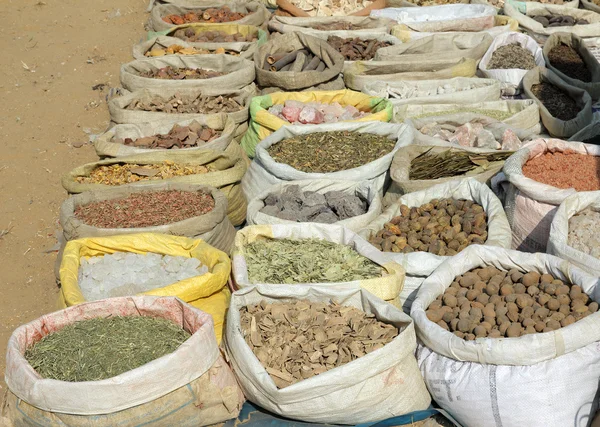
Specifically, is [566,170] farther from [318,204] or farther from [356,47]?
[356,47]

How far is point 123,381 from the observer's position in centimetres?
224

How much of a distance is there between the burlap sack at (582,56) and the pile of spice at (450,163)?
4.18ft

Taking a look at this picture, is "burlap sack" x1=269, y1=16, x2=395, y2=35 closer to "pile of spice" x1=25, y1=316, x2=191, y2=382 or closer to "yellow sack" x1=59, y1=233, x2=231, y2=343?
"yellow sack" x1=59, y1=233, x2=231, y2=343

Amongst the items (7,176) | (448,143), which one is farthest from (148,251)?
(7,176)

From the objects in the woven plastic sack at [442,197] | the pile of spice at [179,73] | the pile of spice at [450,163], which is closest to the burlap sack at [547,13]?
the pile of spice at [450,163]

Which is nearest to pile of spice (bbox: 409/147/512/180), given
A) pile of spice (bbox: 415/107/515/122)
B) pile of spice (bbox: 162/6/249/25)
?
pile of spice (bbox: 415/107/515/122)

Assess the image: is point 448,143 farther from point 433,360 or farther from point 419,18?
point 419,18

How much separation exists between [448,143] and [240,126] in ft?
4.30

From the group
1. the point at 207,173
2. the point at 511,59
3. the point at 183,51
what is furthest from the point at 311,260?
the point at 183,51

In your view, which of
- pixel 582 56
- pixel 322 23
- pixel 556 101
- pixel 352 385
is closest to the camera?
pixel 352 385

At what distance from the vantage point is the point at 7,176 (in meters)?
4.75

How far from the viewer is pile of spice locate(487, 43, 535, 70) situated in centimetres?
488

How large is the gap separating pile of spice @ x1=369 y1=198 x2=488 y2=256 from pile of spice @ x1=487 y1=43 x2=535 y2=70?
190 cm

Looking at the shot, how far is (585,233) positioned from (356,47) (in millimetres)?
2786
